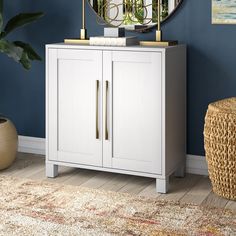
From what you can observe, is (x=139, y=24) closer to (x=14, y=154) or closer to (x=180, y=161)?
(x=180, y=161)

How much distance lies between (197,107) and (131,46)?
25.2 inches

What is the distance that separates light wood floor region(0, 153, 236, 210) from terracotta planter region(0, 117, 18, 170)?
0.20ft

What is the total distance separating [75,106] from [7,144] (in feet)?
1.99

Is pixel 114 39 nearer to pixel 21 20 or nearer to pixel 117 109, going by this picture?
pixel 117 109

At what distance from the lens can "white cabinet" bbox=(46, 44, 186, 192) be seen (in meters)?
3.66

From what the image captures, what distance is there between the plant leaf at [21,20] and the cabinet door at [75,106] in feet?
1.30

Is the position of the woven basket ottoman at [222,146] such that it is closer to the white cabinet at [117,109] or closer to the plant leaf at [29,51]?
the white cabinet at [117,109]

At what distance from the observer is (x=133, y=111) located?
373 cm

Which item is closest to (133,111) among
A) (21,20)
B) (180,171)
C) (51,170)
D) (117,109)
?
(117,109)

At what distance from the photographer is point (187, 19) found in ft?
13.0

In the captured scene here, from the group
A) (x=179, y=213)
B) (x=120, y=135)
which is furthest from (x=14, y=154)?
(x=179, y=213)

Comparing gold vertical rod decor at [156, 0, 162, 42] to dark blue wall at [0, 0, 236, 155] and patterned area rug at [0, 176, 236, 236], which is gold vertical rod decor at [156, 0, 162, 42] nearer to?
dark blue wall at [0, 0, 236, 155]

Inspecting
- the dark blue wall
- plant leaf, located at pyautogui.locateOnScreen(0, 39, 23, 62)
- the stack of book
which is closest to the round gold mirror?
the dark blue wall

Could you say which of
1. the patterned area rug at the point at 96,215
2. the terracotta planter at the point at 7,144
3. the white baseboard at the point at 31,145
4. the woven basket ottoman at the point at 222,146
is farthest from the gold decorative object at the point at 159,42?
the white baseboard at the point at 31,145
